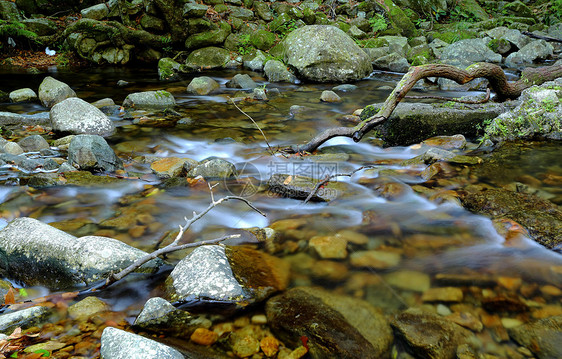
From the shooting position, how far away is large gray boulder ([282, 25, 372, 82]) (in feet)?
34.3

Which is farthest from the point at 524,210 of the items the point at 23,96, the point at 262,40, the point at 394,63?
the point at 262,40

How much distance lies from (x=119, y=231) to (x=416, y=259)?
109 inches

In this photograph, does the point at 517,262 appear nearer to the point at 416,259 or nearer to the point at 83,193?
the point at 416,259

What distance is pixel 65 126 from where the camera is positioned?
20.7ft

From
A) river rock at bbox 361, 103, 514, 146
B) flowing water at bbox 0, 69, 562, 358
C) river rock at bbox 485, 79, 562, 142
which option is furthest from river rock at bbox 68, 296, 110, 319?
river rock at bbox 485, 79, 562, 142

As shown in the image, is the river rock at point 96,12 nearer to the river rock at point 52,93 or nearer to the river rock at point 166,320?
the river rock at point 52,93

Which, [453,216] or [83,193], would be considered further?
[83,193]

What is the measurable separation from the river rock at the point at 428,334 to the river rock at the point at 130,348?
1364 millimetres

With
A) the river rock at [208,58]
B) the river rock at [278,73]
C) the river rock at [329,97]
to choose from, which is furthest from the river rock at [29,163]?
the river rock at [208,58]

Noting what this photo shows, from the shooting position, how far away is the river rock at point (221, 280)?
2500 mm

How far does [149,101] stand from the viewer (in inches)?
331

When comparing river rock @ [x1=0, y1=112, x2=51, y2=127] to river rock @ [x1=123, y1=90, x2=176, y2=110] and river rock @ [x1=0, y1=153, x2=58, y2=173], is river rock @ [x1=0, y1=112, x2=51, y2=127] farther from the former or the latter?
river rock @ [x1=0, y1=153, x2=58, y2=173]

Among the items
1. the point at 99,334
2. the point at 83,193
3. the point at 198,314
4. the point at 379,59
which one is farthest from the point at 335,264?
the point at 379,59

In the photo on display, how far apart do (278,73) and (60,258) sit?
941 cm
